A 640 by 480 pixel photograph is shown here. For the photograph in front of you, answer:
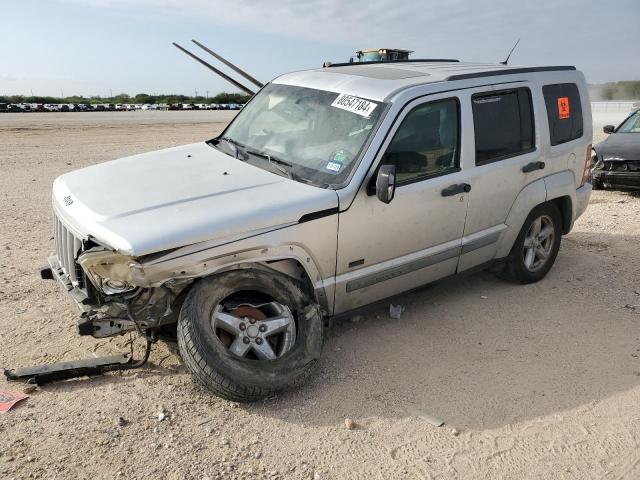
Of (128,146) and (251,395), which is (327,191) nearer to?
(251,395)

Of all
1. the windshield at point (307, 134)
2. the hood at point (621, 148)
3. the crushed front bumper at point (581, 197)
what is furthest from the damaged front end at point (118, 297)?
the hood at point (621, 148)

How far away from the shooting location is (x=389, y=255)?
4391mm

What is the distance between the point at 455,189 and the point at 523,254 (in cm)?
144

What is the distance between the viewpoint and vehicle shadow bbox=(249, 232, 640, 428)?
3.76m

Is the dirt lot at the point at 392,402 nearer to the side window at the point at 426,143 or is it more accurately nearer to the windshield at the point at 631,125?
the side window at the point at 426,143

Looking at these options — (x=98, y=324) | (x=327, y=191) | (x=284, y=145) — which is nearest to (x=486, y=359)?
(x=327, y=191)

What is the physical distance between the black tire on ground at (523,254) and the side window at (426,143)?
4.16 ft

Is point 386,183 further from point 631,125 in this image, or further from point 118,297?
point 631,125

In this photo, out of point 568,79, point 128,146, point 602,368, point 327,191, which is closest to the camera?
point 327,191

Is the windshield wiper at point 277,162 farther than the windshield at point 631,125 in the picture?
No

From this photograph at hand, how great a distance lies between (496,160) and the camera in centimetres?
496

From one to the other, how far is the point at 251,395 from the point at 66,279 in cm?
154

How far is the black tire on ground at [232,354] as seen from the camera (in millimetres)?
3498

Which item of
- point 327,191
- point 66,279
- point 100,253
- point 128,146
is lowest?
point 128,146
